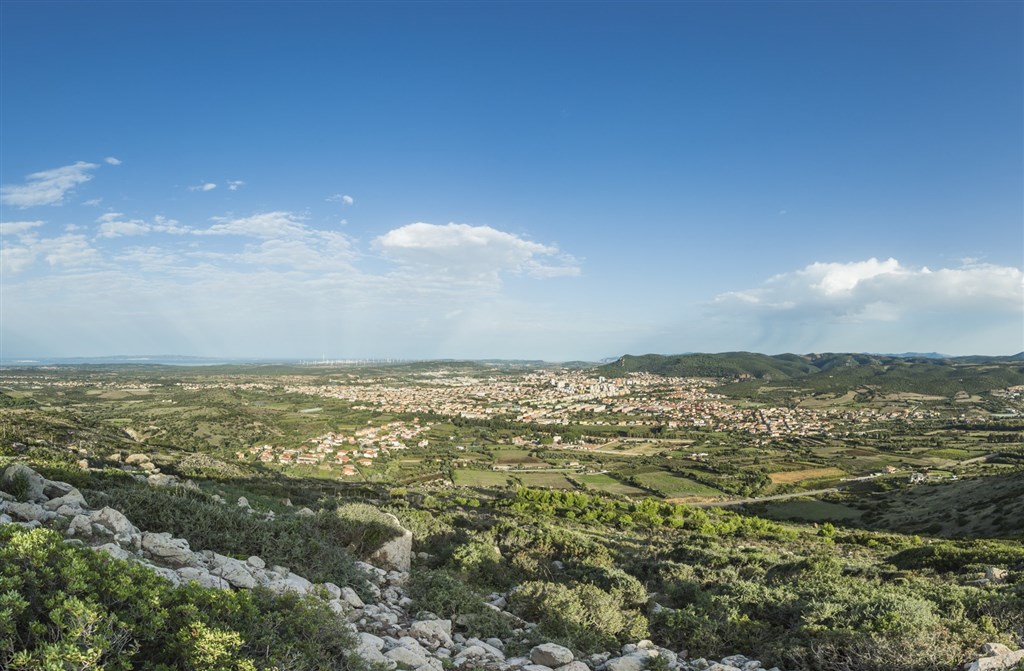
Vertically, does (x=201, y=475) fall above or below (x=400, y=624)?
below

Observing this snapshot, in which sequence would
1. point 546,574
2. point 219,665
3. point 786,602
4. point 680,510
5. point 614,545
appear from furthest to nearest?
point 680,510
point 614,545
point 546,574
point 786,602
point 219,665

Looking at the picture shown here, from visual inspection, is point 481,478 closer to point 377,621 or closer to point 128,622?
point 377,621

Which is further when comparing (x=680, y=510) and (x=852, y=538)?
(x=680, y=510)

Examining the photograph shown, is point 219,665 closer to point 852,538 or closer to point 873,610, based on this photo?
point 873,610

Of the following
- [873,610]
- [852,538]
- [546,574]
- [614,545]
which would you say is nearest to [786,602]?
[873,610]

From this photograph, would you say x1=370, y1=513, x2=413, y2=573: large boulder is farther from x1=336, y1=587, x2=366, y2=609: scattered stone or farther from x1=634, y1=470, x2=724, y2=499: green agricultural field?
x1=634, y1=470, x2=724, y2=499: green agricultural field

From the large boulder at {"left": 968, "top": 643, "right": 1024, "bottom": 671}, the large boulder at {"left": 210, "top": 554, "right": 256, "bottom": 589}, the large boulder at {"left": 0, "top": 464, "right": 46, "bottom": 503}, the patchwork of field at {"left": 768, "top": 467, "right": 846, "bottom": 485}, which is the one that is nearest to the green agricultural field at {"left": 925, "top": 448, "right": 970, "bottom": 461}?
the patchwork of field at {"left": 768, "top": 467, "right": 846, "bottom": 485}
